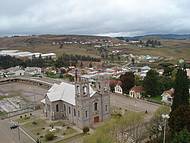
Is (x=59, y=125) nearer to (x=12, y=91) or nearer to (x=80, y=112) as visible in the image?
(x=80, y=112)

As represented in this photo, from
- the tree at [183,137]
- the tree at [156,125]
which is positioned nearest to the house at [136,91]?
the tree at [156,125]

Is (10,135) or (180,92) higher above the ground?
(180,92)

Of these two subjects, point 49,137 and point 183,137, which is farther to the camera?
point 49,137

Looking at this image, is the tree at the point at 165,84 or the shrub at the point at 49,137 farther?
the tree at the point at 165,84

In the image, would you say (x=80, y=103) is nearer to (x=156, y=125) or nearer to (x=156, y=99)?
(x=156, y=125)

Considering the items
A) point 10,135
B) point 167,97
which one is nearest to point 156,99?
point 167,97

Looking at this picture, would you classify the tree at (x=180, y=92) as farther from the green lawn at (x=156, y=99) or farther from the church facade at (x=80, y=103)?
the green lawn at (x=156, y=99)
